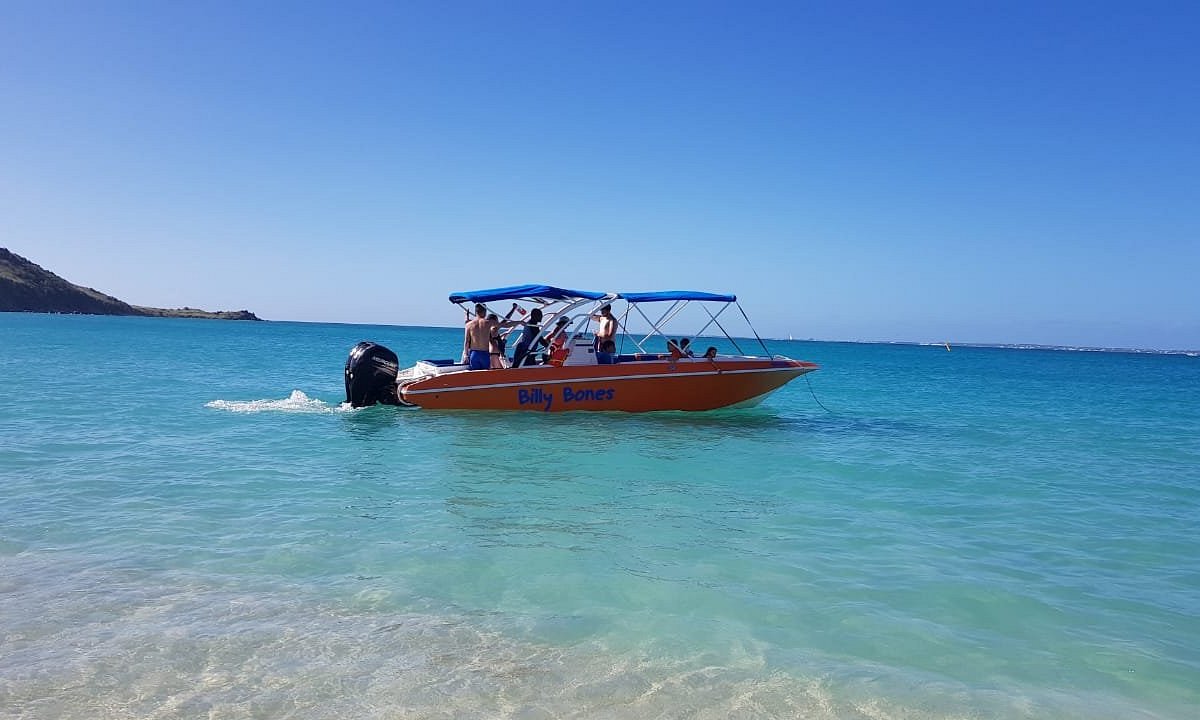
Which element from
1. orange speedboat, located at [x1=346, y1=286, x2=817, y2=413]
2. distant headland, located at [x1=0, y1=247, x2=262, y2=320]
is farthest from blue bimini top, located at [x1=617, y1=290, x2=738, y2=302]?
distant headland, located at [x1=0, y1=247, x2=262, y2=320]

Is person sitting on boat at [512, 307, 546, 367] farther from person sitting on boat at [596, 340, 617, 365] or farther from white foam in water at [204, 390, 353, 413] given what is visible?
white foam in water at [204, 390, 353, 413]

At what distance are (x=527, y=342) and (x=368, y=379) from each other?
10.3 feet

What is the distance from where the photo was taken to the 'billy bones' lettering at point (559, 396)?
15273 millimetres

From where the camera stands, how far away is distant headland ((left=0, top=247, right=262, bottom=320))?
127500 millimetres

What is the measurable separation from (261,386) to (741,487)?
17548mm

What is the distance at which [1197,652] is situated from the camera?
5.04 m

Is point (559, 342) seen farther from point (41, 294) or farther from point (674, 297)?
point (41, 294)

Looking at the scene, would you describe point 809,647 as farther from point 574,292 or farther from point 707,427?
point 574,292

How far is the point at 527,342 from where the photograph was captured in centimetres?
1602

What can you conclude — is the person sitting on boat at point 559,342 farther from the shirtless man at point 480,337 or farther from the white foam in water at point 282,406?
the white foam in water at point 282,406

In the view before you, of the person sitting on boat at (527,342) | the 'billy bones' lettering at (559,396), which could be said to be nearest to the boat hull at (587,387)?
the 'billy bones' lettering at (559,396)

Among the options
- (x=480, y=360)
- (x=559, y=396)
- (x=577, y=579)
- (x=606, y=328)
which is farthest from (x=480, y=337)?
(x=577, y=579)

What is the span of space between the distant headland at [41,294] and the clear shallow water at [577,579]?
143 m

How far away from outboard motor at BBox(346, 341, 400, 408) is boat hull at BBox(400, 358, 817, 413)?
19.5 inches
